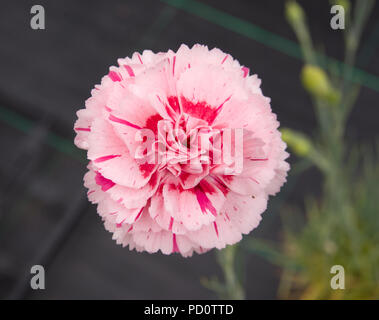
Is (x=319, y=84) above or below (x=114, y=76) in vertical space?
above

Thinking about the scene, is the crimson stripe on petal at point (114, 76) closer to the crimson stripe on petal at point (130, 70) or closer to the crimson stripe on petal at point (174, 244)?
the crimson stripe on petal at point (130, 70)

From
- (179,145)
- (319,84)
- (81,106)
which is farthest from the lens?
(81,106)

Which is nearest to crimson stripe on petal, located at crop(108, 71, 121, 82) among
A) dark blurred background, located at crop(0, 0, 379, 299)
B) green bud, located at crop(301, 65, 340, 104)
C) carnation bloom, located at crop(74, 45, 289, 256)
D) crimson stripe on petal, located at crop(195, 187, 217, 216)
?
carnation bloom, located at crop(74, 45, 289, 256)

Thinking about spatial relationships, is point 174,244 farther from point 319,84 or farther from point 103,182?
point 319,84

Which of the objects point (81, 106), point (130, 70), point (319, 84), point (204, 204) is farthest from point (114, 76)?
point (81, 106)

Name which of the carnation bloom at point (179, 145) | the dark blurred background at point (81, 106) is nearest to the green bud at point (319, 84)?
the carnation bloom at point (179, 145)

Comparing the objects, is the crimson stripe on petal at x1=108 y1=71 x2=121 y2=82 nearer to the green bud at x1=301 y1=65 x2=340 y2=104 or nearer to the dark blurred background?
the green bud at x1=301 y1=65 x2=340 y2=104
